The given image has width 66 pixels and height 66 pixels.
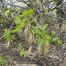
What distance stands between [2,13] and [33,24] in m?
1.08

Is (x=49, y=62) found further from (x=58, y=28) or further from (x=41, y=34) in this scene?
(x=41, y=34)

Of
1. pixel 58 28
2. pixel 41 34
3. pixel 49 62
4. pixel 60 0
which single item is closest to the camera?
pixel 41 34

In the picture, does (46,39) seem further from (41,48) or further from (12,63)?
(12,63)

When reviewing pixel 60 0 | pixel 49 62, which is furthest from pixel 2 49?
pixel 60 0

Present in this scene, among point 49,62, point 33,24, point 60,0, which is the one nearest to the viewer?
point 33,24

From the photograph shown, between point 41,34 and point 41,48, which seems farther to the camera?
point 41,48

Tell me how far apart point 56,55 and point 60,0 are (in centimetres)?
130

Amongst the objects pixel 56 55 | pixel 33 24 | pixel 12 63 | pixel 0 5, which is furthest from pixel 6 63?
pixel 33 24

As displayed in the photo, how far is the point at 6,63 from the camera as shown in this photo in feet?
9.93

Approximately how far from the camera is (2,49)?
12.1 feet

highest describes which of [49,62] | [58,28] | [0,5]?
[0,5]

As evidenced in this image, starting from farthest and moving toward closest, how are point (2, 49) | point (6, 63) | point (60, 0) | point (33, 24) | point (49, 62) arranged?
point (2, 49)
point (49, 62)
point (6, 63)
point (60, 0)
point (33, 24)

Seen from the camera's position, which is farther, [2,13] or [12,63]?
[12,63]

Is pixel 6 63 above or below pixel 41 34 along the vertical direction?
below
